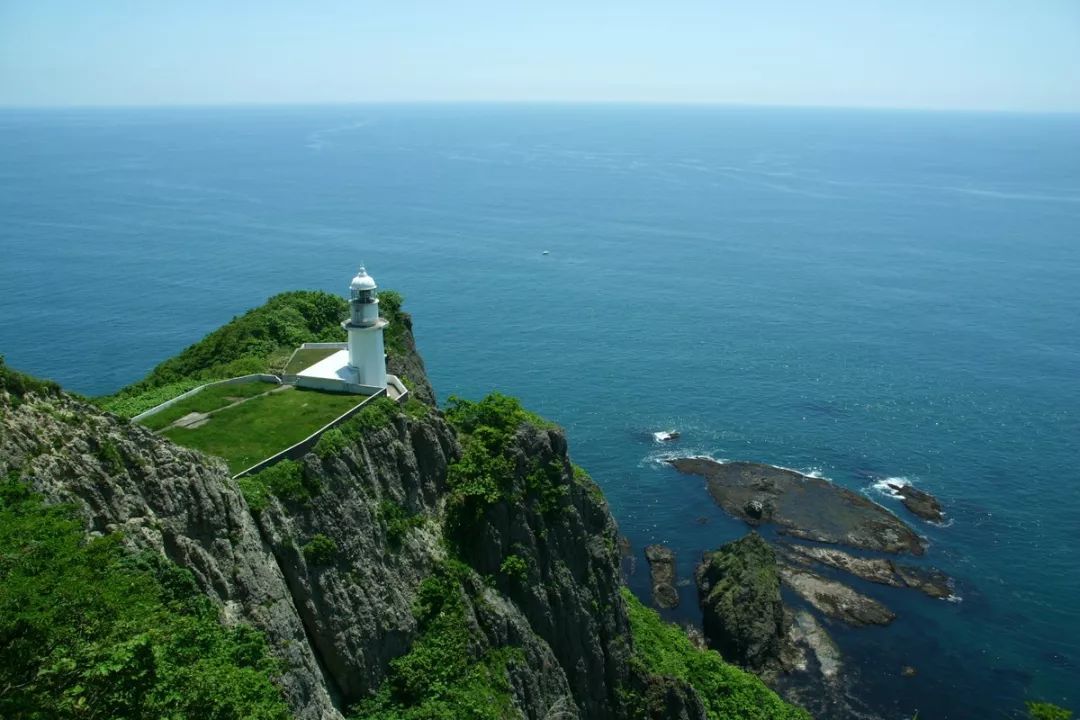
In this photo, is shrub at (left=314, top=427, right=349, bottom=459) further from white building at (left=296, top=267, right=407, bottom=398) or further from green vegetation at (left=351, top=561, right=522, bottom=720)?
green vegetation at (left=351, top=561, right=522, bottom=720)

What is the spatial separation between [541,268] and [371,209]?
202 feet

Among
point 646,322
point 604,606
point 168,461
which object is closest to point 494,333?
point 646,322

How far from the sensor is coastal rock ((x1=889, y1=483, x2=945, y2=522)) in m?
76.1

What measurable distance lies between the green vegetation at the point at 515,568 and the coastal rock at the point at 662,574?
90.0 feet

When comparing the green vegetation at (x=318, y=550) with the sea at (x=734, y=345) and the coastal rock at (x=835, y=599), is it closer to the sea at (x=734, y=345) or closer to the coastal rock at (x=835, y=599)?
the sea at (x=734, y=345)

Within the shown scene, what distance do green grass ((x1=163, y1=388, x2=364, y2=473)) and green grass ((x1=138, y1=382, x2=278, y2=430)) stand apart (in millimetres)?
1000

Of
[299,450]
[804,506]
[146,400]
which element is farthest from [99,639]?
[804,506]

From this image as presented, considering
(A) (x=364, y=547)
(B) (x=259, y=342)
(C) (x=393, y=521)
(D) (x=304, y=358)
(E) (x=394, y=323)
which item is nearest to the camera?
(A) (x=364, y=547)

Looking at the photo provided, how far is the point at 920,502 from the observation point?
7794 cm

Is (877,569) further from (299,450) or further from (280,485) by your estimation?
(280,485)

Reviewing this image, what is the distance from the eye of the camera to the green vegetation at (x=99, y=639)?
18.6 metres

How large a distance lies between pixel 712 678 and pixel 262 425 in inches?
1240

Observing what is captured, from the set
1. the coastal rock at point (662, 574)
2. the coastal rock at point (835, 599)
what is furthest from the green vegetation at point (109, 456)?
the coastal rock at point (835, 599)

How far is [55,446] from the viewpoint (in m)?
25.8
